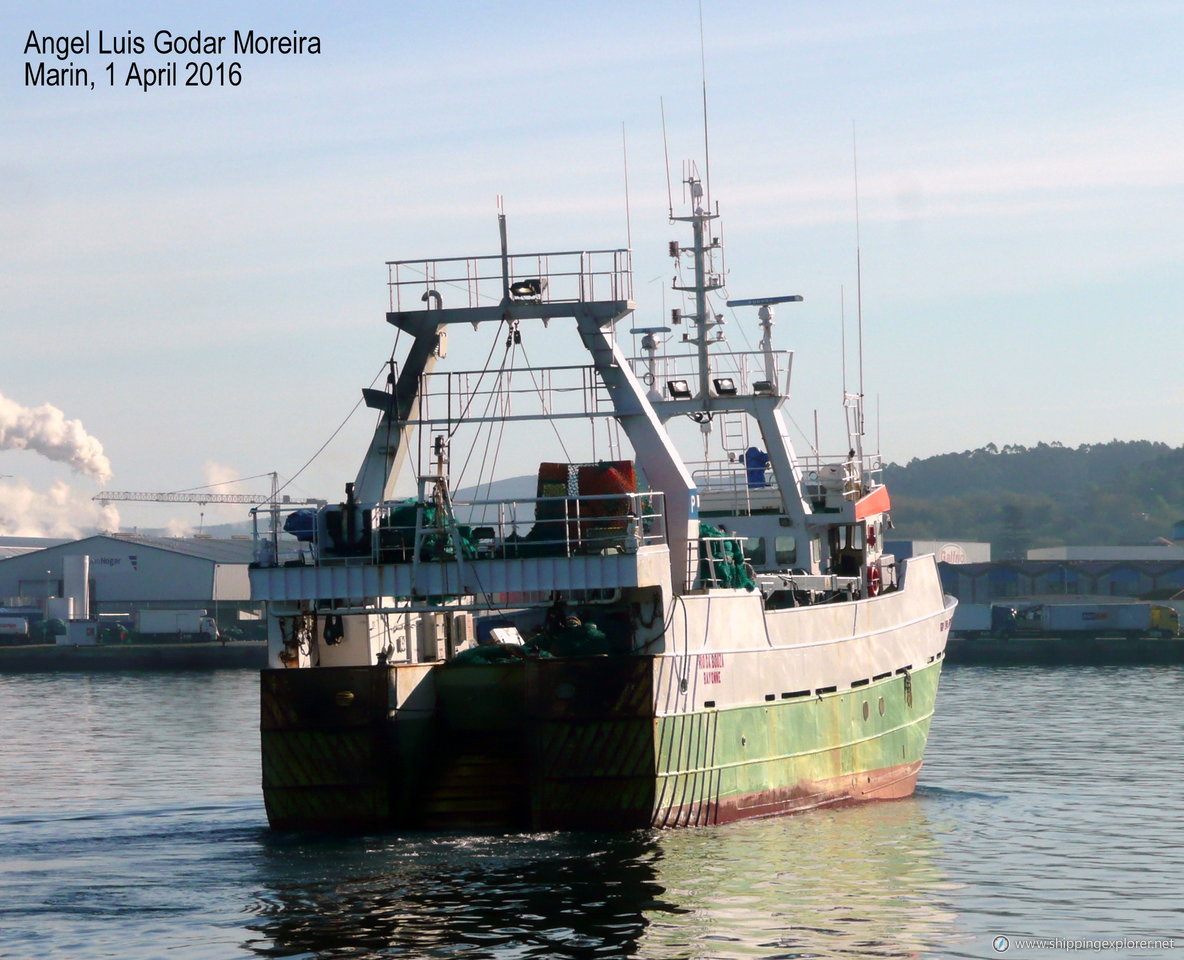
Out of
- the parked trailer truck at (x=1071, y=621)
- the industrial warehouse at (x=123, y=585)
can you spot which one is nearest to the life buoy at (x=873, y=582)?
the parked trailer truck at (x=1071, y=621)

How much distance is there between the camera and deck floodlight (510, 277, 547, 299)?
24.8m

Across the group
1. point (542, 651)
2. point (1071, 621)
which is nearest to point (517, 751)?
point (542, 651)

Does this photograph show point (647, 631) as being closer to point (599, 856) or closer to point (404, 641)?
point (599, 856)

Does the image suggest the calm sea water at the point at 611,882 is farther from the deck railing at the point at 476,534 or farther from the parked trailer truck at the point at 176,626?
the parked trailer truck at the point at 176,626

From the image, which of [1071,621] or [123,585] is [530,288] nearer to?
[1071,621]

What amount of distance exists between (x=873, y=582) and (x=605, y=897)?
13.2 metres

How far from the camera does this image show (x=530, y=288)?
978 inches

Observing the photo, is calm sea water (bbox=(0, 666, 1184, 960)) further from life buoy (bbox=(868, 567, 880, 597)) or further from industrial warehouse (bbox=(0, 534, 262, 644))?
industrial warehouse (bbox=(0, 534, 262, 644))

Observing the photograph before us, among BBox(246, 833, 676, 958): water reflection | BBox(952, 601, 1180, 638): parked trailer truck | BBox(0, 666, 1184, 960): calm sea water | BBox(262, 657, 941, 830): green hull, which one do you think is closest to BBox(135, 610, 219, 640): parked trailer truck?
BBox(952, 601, 1180, 638): parked trailer truck

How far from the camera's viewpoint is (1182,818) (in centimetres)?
2741

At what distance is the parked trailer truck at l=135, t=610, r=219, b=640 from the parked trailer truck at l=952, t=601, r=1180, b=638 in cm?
4186

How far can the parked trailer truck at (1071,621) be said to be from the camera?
282 feet

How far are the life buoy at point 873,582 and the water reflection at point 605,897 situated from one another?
774 centimetres

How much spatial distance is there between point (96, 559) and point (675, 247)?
83772 millimetres
